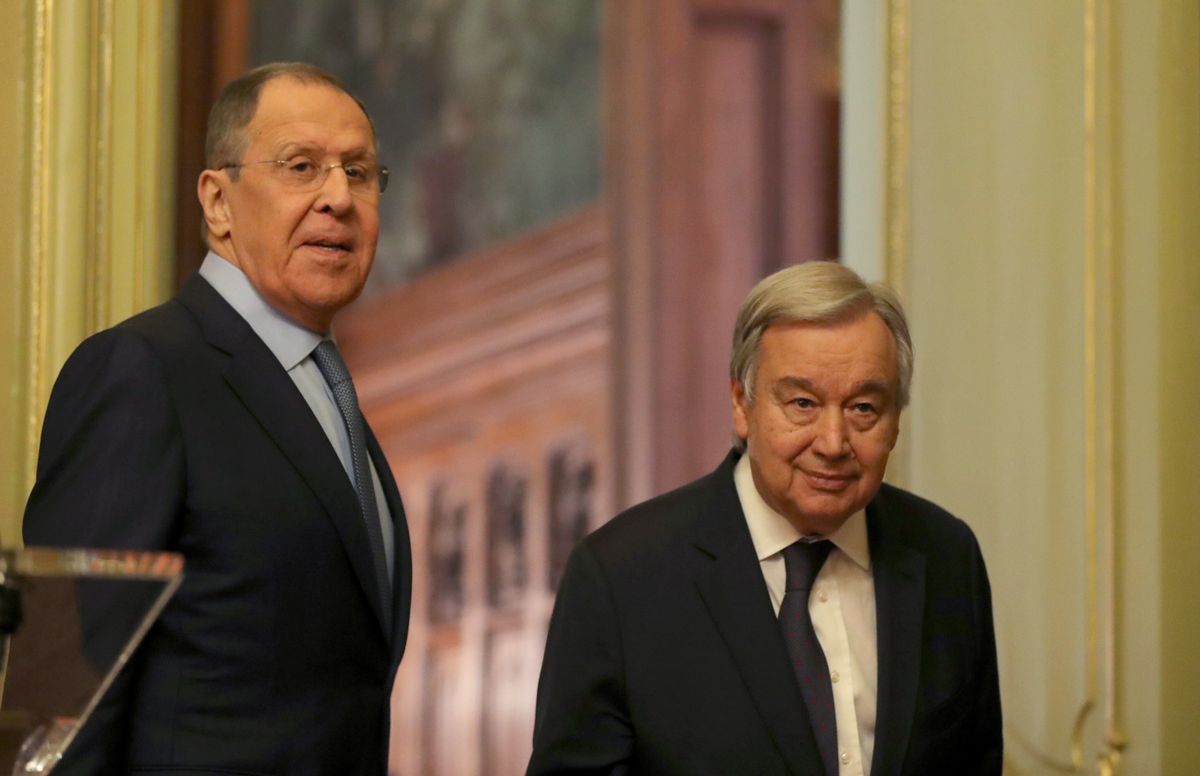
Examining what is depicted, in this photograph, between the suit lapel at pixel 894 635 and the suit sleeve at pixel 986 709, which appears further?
the suit sleeve at pixel 986 709

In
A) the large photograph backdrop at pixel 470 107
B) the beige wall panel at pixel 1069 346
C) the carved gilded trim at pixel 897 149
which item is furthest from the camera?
the large photograph backdrop at pixel 470 107

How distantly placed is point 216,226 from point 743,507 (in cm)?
102

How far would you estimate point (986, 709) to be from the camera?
3.02 meters

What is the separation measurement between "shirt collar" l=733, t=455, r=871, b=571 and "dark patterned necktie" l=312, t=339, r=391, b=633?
0.63 metres

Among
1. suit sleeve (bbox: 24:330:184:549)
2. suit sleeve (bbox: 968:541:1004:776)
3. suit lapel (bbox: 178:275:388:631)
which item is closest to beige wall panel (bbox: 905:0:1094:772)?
suit sleeve (bbox: 968:541:1004:776)

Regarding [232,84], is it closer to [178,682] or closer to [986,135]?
[178,682]

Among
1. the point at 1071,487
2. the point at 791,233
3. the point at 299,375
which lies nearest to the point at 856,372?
the point at 299,375

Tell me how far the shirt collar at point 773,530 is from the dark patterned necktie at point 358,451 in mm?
633

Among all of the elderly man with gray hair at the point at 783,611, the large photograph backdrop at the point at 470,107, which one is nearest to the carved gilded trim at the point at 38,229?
the elderly man with gray hair at the point at 783,611

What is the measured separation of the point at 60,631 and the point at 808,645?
143 centimetres

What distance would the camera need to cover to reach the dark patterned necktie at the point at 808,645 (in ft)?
9.12

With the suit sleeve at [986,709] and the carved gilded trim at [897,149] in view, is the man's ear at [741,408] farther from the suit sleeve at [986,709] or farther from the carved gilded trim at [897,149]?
the carved gilded trim at [897,149]

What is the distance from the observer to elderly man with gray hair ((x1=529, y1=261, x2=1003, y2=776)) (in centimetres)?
279

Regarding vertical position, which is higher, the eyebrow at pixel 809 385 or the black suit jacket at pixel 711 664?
the eyebrow at pixel 809 385
